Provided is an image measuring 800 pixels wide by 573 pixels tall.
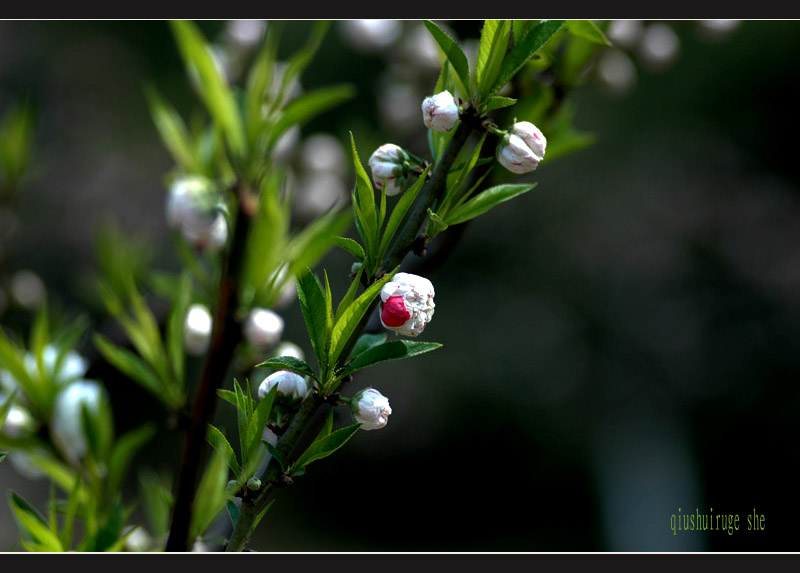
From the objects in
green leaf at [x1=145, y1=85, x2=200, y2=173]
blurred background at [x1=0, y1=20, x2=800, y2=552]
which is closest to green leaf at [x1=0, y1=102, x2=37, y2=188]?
green leaf at [x1=145, y1=85, x2=200, y2=173]

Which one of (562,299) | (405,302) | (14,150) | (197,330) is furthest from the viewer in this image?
(562,299)

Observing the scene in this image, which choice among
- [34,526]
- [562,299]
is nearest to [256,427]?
[34,526]

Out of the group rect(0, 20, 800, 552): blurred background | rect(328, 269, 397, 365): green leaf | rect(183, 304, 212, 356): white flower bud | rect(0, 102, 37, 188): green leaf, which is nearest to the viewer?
rect(328, 269, 397, 365): green leaf

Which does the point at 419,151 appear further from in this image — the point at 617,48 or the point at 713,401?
the point at 713,401

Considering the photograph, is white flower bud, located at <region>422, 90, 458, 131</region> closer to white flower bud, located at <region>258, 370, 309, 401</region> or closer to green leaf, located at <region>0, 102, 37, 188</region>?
white flower bud, located at <region>258, 370, 309, 401</region>

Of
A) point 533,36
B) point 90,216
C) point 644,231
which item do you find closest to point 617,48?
point 533,36

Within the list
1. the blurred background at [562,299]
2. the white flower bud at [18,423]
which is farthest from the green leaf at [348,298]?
the blurred background at [562,299]

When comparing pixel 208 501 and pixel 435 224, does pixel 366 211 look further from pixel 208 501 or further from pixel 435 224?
pixel 208 501
